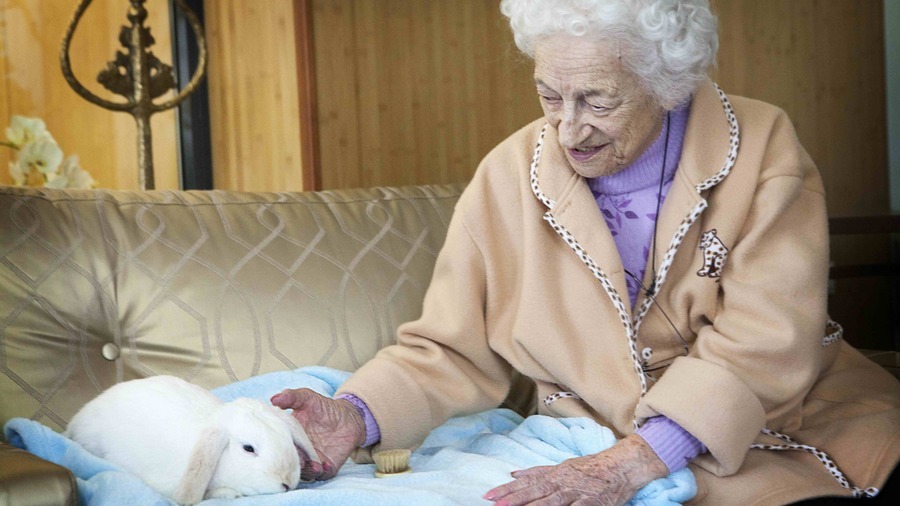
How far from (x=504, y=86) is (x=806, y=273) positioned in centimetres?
254

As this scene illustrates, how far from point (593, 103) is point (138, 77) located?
1671 millimetres

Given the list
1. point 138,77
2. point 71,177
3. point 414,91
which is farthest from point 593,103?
point 414,91

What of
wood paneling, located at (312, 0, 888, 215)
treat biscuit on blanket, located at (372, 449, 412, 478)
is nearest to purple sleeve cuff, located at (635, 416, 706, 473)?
treat biscuit on blanket, located at (372, 449, 412, 478)

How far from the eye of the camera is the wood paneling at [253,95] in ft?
12.2

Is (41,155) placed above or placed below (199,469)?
above

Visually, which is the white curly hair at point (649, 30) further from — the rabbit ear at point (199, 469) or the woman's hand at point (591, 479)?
the rabbit ear at point (199, 469)

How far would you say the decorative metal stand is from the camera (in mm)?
2678

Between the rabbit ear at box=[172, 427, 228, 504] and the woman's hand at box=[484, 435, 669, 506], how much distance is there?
358 mm

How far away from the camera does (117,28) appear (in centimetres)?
370

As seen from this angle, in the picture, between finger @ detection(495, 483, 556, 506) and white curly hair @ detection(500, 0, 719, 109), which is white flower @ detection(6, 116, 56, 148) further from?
finger @ detection(495, 483, 556, 506)

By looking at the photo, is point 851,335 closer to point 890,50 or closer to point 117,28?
point 890,50

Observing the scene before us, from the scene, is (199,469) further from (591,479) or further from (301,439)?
(591,479)

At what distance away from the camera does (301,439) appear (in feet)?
4.33

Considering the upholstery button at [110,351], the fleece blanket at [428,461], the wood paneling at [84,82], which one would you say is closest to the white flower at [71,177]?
the upholstery button at [110,351]
